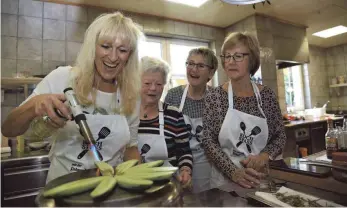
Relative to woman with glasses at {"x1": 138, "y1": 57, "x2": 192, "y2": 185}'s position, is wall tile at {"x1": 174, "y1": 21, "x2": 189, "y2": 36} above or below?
above

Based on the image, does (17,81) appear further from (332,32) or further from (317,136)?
(332,32)

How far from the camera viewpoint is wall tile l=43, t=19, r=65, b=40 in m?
2.55

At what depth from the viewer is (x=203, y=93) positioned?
1.67 m

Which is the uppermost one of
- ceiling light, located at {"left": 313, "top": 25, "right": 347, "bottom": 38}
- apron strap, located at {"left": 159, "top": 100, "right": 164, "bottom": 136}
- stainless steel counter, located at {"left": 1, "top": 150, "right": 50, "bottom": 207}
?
ceiling light, located at {"left": 313, "top": 25, "right": 347, "bottom": 38}

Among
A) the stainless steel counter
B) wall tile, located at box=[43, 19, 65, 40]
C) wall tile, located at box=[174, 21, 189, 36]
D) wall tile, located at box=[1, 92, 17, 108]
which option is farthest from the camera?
wall tile, located at box=[174, 21, 189, 36]

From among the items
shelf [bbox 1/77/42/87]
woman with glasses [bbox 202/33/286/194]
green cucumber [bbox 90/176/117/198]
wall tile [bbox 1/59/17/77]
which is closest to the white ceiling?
wall tile [bbox 1/59/17/77]

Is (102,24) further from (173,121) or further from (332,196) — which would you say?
(332,196)

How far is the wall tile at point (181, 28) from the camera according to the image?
340cm

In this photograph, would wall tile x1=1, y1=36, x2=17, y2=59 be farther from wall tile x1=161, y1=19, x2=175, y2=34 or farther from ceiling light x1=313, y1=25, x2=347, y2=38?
ceiling light x1=313, y1=25, x2=347, y2=38

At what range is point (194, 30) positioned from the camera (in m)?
3.56

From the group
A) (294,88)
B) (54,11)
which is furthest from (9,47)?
(294,88)

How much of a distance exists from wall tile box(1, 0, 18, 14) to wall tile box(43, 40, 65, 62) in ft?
1.35

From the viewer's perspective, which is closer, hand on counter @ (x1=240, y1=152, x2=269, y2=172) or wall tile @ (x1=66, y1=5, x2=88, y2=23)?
hand on counter @ (x1=240, y1=152, x2=269, y2=172)

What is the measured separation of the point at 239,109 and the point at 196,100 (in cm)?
44
